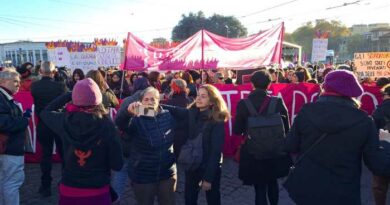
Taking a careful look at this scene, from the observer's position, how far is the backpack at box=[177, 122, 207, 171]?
11.8 feet

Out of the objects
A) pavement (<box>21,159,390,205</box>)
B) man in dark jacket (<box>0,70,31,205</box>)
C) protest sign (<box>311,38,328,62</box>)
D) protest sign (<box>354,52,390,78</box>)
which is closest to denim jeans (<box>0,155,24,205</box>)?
man in dark jacket (<box>0,70,31,205</box>)

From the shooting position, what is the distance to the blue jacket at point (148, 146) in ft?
10.5

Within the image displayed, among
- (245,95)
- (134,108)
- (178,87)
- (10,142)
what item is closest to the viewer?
(134,108)

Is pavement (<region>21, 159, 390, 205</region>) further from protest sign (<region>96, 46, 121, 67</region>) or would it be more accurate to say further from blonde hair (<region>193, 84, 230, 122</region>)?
protest sign (<region>96, 46, 121, 67</region>)

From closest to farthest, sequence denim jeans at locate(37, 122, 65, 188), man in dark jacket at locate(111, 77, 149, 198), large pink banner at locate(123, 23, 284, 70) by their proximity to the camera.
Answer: man in dark jacket at locate(111, 77, 149, 198) < denim jeans at locate(37, 122, 65, 188) < large pink banner at locate(123, 23, 284, 70)

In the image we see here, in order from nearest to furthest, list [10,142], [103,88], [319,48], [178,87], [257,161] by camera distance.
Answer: [10,142]
[257,161]
[178,87]
[103,88]
[319,48]

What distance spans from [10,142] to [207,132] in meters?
2.03

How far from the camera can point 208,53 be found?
7.05m

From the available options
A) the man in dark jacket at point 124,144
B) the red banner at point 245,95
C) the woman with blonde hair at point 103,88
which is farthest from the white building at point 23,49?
the man in dark jacket at point 124,144

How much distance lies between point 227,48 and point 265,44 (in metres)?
0.82

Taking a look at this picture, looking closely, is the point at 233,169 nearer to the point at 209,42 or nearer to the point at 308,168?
the point at 209,42

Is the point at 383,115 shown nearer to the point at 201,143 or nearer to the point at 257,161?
the point at 257,161

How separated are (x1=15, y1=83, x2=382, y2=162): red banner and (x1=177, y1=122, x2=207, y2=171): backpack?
3.22m

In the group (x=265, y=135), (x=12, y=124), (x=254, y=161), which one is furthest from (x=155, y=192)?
(x=12, y=124)
